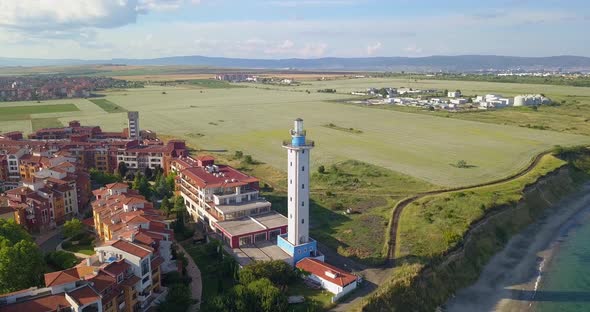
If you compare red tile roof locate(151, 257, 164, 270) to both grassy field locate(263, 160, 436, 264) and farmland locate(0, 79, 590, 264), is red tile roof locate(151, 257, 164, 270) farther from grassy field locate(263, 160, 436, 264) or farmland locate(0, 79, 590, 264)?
farmland locate(0, 79, 590, 264)

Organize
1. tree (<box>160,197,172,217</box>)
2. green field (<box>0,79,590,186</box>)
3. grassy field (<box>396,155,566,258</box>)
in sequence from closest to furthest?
grassy field (<box>396,155,566,258</box>)
tree (<box>160,197,172,217</box>)
green field (<box>0,79,590,186</box>)

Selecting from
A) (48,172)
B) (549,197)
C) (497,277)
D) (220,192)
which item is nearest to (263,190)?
(220,192)

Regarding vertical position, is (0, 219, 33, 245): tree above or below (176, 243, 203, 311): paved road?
above

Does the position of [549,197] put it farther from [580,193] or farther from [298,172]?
[298,172]

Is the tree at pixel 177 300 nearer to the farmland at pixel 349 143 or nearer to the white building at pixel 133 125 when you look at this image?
the farmland at pixel 349 143

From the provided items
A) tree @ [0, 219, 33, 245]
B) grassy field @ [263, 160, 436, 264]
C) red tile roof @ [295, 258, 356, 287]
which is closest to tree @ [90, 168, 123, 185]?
grassy field @ [263, 160, 436, 264]

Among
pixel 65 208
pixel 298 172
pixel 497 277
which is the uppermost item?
pixel 298 172

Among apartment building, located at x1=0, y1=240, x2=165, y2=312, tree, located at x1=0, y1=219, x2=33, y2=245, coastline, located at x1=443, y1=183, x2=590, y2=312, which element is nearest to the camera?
apartment building, located at x1=0, y1=240, x2=165, y2=312

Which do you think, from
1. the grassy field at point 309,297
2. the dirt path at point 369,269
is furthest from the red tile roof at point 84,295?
the dirt path at point 369,269
